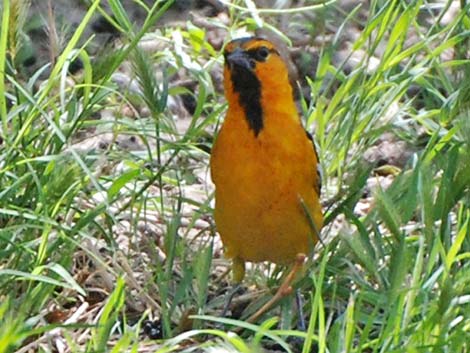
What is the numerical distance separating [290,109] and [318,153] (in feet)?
1.72

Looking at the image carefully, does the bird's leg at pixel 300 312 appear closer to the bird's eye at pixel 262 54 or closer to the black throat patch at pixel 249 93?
the black throat patch at pixel 249 93

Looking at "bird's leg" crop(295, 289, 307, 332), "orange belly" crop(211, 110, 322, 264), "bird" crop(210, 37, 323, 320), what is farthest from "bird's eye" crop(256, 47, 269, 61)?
"bird's leg" crop(295, 289, 307, 332)

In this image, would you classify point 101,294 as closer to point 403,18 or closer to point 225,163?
point 225,163

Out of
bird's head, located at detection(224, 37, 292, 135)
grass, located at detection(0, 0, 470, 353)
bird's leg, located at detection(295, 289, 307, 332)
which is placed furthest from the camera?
bird's head, located at detection(224, 37, 292, 135)

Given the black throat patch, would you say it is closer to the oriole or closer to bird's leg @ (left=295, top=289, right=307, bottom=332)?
the oriole

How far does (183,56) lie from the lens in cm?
515

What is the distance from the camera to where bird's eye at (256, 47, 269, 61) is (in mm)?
4555

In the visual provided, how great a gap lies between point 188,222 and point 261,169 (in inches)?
31.8

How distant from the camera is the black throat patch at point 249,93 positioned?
4422 millimetres

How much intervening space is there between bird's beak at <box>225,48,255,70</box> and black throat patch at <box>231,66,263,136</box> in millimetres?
14

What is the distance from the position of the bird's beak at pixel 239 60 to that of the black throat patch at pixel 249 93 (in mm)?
14

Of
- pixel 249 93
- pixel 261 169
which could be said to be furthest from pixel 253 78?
pixel 261 169

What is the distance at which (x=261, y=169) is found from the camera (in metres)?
4.36

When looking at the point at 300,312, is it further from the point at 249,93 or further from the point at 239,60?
the point at 239,60
